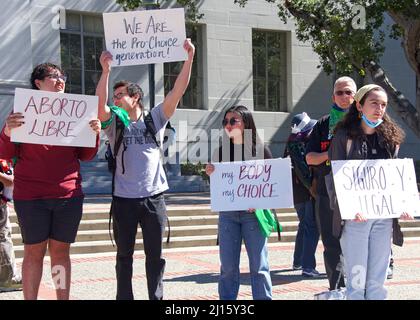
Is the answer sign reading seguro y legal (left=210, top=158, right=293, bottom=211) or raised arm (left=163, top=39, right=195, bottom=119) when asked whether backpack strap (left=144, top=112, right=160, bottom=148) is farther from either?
sign reading seguro y legal (left=210, top=158, right=293, bottom=211)

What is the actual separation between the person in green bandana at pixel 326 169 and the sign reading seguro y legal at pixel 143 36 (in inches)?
61.9

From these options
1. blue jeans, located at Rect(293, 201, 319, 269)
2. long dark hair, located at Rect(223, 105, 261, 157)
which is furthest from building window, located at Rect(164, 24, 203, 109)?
long dark hair, located at Rect(223, 105, 261, 157)

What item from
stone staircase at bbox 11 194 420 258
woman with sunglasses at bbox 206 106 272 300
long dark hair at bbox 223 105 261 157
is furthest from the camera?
stone staircase at bbox 11 194 420 258

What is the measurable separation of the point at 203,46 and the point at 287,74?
3.22m

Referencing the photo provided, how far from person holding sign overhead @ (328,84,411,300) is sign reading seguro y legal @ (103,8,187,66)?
4.75 feet

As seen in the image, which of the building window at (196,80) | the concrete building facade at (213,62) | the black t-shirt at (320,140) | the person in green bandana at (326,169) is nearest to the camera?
the person in green bandana at (326,169)

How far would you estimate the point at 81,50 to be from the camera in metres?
20.2

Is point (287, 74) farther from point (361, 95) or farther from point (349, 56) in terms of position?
point (361, 95)

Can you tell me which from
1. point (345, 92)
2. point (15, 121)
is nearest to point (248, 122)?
point (345, 92)

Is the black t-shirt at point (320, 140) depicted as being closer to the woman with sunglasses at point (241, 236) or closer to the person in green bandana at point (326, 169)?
the person in green bandana at point (326, 169)

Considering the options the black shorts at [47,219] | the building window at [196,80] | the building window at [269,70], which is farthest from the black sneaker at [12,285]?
the building window at [269,70]

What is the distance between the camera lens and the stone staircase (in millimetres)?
11070

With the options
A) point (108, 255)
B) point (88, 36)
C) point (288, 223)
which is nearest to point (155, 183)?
point (108, 255)

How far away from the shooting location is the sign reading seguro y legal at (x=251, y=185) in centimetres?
597
